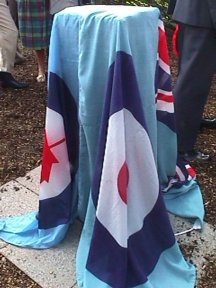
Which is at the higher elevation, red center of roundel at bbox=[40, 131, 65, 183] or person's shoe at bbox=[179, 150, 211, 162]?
red center of roundel at bbox=[40, 131, 65, 183]

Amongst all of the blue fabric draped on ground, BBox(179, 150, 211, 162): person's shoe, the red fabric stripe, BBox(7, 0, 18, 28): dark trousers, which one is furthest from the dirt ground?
the red fabric stripe

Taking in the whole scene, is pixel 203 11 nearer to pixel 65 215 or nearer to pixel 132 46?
pixel 132 46

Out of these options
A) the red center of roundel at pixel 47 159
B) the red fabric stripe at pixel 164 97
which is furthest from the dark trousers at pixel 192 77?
the red center of roundel at pixel 47 159

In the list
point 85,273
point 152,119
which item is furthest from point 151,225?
point 152,119

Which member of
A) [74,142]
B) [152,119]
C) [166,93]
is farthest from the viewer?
[166,93]

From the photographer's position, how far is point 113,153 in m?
1.81

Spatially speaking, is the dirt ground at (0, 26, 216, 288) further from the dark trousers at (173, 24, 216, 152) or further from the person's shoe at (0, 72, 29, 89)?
the dark trousers at (173, 24, 216, 152)

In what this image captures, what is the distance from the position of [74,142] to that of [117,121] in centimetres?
47

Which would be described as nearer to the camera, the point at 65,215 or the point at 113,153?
the point at 113,153

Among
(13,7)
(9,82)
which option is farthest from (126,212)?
(13,7)

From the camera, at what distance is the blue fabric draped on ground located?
→ 5.87 feet

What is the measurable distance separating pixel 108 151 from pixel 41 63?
2.79 metres

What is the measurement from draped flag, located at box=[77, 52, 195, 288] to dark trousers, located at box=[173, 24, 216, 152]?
1156mm

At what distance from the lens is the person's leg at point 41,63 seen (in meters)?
4.32
